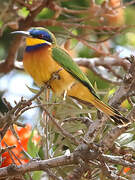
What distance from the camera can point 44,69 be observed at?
1613 millimetres

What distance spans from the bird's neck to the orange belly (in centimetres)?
2

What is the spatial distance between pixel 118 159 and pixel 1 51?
211 centimetres

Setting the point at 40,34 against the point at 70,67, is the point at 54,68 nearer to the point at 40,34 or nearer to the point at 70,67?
the point at 70,67

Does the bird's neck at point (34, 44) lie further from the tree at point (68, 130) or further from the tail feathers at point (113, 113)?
the tail feathers at point (113, 113)

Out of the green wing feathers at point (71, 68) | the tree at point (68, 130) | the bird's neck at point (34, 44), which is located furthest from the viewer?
the bird's neck at point (34, 44)

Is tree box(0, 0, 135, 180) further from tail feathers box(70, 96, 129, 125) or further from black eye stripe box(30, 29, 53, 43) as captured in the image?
black eye stripe box(30, 29, 53, 43)

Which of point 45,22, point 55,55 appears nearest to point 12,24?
point 45,22

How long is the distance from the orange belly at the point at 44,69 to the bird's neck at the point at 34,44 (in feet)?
0.08

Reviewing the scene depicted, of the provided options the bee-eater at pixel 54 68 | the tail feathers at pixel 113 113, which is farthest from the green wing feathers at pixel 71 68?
the tail feathers at pixel 113 113

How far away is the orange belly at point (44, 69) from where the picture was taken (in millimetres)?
1619

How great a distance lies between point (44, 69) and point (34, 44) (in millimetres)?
167

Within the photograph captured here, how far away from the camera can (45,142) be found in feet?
4.38

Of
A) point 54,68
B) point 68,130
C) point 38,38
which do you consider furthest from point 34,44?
point 68,130

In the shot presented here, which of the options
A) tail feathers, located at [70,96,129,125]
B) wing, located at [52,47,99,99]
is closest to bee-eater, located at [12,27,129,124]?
wing, located at [52,47,99,99]
